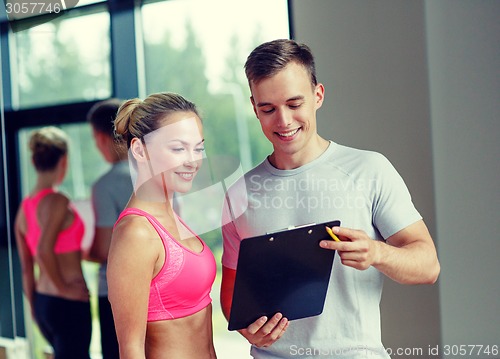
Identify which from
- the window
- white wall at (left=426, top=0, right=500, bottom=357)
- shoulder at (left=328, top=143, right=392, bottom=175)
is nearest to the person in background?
the window

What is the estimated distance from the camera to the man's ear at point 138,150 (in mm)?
1088

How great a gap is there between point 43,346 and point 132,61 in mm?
843

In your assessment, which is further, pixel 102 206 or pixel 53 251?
pixel 53 251

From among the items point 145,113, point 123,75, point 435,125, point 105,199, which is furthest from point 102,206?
point 435,125

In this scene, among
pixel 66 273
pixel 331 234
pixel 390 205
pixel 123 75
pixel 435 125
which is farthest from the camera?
pixel 66 273

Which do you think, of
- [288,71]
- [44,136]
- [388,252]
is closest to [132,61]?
[44,136]

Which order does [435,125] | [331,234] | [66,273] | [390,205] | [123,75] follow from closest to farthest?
[331,234] → [390,205] → [435,125] → [123,75] → [66,273]

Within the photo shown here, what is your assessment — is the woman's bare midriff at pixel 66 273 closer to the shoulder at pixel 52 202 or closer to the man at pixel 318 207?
the shoulder at pixel 52 202

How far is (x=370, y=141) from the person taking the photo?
1.31 metres

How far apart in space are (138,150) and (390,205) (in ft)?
1.55

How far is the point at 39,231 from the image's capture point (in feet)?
5.74

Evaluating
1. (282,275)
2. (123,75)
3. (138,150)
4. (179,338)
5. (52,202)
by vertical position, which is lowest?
(179,338)

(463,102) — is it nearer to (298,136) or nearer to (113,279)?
(298,136)

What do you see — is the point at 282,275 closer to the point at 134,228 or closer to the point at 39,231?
the point at 134,228
